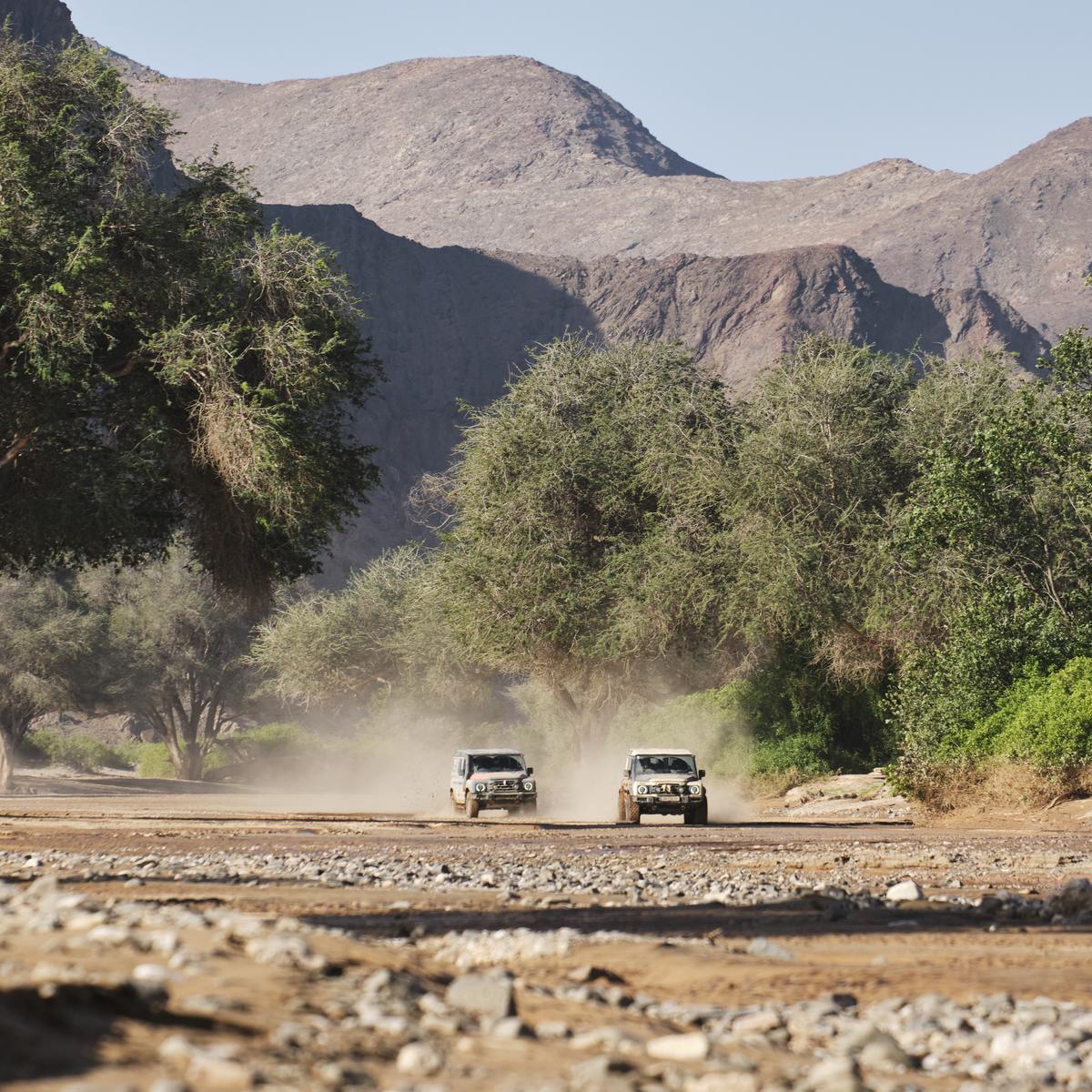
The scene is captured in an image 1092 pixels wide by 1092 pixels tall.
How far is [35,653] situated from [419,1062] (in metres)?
66.7

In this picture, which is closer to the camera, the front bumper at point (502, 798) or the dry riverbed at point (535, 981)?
the dry riverbed at point (535, 981)

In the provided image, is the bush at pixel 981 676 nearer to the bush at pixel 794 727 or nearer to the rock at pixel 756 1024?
the bush at pixel 794 727

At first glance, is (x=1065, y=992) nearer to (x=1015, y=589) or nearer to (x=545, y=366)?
(x=1015, y=589)

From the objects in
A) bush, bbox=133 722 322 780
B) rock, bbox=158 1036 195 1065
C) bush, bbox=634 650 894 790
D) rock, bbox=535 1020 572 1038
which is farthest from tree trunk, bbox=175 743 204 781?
rock, bbox=158 1036 195 1065

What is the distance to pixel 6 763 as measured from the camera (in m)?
63.9

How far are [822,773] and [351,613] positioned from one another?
133ft

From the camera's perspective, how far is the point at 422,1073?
455cm

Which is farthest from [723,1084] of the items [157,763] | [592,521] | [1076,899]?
[157,763]

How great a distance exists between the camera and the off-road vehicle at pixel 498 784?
31172 mm

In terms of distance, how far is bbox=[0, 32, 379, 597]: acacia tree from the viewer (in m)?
22.9

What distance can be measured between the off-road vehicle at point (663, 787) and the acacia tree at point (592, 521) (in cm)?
644

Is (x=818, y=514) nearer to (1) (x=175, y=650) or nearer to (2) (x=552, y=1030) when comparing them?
(2) (x=552, y=1030)

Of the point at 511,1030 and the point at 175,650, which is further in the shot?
the point at 175,650

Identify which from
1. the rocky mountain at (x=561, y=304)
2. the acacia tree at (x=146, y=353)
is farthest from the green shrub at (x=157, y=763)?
the rocky mountain at (x=561, y=304)
